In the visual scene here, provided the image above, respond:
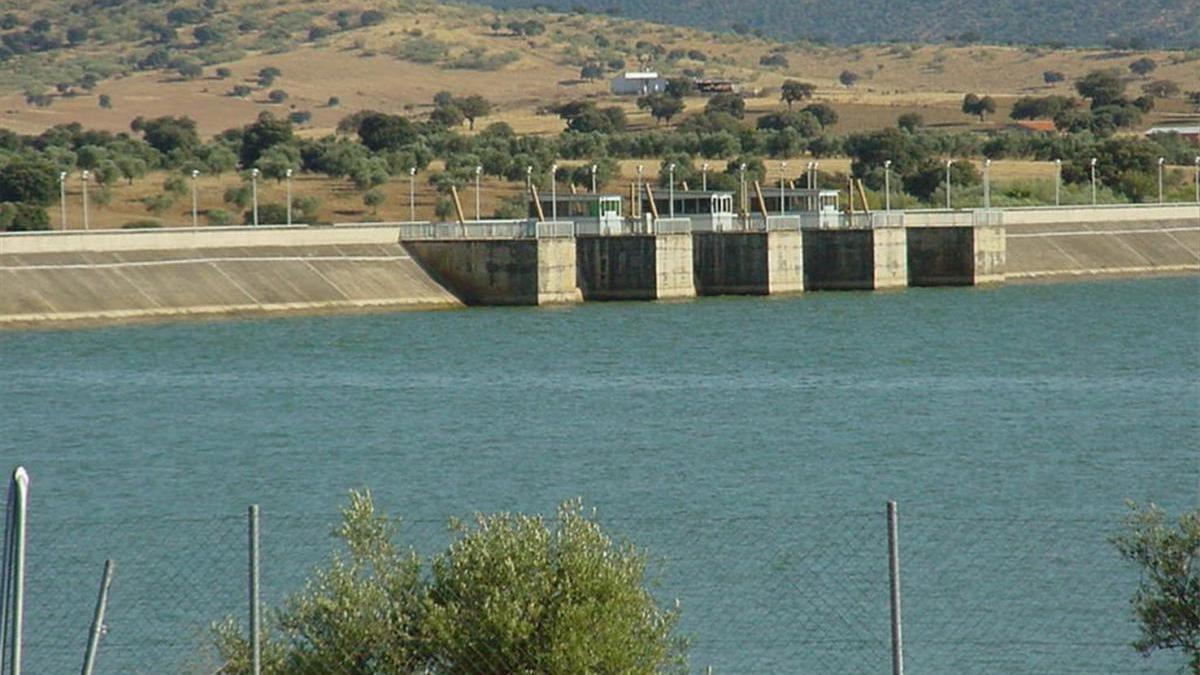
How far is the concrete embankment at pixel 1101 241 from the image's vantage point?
3391 inches

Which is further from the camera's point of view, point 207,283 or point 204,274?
point 204,274

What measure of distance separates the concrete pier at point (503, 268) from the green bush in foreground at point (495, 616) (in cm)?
5769

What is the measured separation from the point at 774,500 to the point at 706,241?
45026mm

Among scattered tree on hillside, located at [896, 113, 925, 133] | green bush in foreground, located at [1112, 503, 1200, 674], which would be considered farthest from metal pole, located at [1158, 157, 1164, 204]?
green bush in foreground, located at [1112, 503, 1200, 674]

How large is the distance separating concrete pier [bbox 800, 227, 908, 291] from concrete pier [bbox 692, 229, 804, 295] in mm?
1156

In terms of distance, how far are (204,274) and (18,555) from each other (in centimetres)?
5936

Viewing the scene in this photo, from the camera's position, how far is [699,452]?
127 ft

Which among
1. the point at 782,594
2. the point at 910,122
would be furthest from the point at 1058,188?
the point at 782,594

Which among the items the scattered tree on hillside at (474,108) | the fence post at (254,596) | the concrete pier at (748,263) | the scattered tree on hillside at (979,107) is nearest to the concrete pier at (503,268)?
the concrete pier at (748,263)

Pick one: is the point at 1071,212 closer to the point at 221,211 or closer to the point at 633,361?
the point at 221,211

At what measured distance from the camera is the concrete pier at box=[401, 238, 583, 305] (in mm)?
72312

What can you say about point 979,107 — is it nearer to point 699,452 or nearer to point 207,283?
point 207,283

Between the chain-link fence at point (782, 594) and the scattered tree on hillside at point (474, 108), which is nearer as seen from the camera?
the chain-link fence at point (782, 594)

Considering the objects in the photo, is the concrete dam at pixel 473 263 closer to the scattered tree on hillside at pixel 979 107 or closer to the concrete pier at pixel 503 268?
the concrete pier at pixel 503 268
